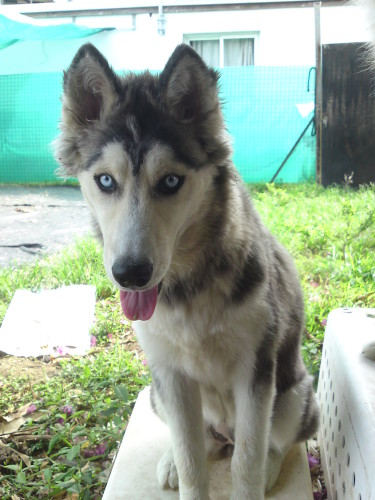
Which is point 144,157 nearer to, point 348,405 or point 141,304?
point 141,304

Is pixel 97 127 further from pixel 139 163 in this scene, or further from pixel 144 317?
pixel 144 317

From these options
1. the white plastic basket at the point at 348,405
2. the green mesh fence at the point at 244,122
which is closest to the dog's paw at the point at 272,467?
the white plastic basket at the point at 348,405

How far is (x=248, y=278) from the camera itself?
1755mm

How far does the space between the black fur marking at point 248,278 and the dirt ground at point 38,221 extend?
8.01 feet

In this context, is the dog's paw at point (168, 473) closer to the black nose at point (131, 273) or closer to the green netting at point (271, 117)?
the black nose at point (131, 273)

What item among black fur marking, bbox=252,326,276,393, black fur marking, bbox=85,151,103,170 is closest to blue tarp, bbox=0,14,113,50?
black fur marking, bbox=85,151,103,170

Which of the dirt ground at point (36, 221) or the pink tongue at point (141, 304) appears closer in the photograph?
the pink tongue at point (141, 304)

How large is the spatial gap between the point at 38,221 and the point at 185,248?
121 inches

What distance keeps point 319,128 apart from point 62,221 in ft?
9.21

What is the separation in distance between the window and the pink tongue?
4.90 metres

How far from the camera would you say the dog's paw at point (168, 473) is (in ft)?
6.58

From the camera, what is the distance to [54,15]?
4.36 meters

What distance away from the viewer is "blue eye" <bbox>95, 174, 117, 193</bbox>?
1568mm

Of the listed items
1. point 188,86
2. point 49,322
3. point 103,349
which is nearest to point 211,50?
point 49,322
